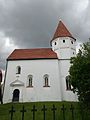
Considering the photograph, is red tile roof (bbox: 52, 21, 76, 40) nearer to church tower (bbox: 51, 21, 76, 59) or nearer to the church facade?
church tower (bbox: 51, 21, 76, 59)

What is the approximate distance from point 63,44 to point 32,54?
264 inches

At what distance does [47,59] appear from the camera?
3931 centimetres

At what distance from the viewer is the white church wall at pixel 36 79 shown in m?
36.8

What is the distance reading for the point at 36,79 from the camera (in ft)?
125

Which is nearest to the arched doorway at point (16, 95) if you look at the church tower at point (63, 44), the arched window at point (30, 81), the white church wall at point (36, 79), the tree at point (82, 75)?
the white church wall at point (36, 79)

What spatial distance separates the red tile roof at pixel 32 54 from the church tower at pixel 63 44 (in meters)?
1.31

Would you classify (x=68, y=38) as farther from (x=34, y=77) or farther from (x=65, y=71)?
(x=34, y=77)

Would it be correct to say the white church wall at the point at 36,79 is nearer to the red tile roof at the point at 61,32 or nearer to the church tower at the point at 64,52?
the church tower at the point at 64,52

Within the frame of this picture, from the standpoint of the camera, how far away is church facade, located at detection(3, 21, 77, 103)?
36969mm

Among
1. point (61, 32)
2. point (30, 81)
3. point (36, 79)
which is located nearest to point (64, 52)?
point (61, 32)

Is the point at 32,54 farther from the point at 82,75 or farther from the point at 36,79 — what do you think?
the point at 82,75

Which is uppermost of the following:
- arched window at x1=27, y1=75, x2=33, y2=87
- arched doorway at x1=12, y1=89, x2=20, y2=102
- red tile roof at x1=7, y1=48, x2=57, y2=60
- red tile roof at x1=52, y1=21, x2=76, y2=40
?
red tile roof at x1=52, y1=21, x2=76, y2=40

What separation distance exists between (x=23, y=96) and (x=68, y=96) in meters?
8.35

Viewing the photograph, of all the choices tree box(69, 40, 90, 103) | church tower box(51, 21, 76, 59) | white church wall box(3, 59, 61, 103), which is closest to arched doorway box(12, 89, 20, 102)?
white church wall box(3, 59, 61, 103)
